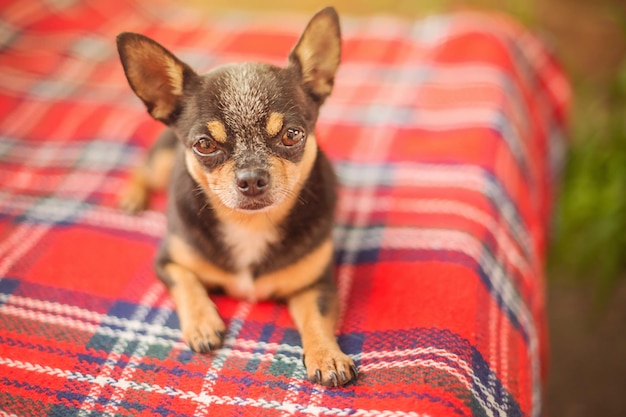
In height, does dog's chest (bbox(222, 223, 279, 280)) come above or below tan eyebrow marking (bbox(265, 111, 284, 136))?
below

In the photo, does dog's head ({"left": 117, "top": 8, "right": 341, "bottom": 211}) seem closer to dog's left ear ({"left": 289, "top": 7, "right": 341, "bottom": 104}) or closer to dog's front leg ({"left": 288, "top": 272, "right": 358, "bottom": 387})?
dog's left ear ({"left": 289, "top": 7, "right": 341, "bottom": 104})

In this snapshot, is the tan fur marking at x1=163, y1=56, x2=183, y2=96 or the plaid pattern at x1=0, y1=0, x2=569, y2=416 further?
the tan fur marking at x1=163, y1=56, x2=183, y2=96

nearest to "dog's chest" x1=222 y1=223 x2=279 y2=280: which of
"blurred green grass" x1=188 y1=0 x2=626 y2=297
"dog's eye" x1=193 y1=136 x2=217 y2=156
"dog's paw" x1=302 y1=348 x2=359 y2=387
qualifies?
"dog's eye" x1=193 y1=136 x2=217 y2=156

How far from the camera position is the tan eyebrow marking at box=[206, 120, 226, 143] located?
5.47 ft

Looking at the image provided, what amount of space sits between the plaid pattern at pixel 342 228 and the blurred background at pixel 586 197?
10.8 inches

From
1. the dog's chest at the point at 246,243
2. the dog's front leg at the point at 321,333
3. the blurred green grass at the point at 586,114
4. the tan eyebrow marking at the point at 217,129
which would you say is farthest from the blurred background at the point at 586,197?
the tan eyebrow marking at the point at 217,129

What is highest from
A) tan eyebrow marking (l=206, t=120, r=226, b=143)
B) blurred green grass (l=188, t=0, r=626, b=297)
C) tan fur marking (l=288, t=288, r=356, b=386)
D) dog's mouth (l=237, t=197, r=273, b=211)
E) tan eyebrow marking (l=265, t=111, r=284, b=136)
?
blurred green grass (l=188, t=0, r=626, b=297)

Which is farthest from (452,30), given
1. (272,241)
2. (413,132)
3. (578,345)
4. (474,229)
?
(272,241)

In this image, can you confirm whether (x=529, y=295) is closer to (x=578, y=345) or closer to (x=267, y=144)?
(x=578, y=345)

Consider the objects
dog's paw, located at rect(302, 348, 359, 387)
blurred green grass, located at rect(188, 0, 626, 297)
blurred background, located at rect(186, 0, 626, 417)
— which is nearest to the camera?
dog's paw, located at rect(302, 348, 359, 387)

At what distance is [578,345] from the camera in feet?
9.07

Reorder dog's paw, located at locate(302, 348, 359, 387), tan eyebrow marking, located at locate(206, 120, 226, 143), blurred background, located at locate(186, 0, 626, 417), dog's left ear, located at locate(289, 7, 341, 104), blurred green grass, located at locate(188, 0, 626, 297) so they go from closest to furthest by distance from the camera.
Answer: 1. dog's paw, located at locate(302, 348, 359, 387)
2. tan eyebrow marking, located at locate(206, 120, 226, 143)
3. dog's left ear, located at locate(289, 7, 341, 104)
4. blurred background, located at locate(186, 0, 626, 417)
5. blurred green grass, located at locate(188, 0, 626, 297)

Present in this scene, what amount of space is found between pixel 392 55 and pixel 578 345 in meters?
1.93

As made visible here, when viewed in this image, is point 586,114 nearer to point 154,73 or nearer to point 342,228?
point 342,228
